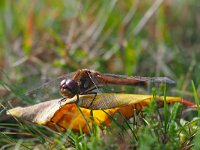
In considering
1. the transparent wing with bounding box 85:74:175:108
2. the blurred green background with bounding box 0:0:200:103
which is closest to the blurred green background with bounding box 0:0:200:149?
the blurred green background with bounding box 0:0:200:103

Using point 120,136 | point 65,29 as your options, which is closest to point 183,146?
point 120,136

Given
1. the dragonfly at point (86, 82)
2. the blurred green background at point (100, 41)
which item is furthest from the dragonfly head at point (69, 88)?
the blurred green background at point (100, 41)

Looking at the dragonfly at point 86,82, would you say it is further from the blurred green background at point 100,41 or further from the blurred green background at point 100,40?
the blurred green background at point 100,40

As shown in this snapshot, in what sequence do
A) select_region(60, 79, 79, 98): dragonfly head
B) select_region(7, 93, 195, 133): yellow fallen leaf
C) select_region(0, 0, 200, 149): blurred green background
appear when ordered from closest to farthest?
1. select_region(7, 93, 195, 133): yellow fallen leaf
2. select_region(60, 79, 79, 98): dragonfly head
3. select_region(0, 0, 200, 149): blurred green background

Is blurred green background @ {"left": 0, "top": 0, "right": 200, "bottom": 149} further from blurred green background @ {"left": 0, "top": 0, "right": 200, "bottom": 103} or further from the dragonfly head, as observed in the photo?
the dragonfly head

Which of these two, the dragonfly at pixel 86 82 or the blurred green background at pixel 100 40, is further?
the blurred green background at pixel 100 40
